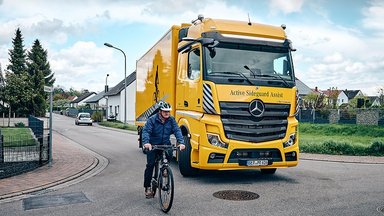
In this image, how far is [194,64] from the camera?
845 cm

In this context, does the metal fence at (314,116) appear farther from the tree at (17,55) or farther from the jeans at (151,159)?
the tree at (17,55)

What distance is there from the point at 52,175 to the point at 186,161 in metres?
3.33

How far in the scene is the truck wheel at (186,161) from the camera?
8.47 metres

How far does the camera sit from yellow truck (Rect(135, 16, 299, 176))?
25.6 feet

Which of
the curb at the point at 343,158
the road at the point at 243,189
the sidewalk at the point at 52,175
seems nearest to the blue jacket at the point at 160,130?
the road at the point at 243,189

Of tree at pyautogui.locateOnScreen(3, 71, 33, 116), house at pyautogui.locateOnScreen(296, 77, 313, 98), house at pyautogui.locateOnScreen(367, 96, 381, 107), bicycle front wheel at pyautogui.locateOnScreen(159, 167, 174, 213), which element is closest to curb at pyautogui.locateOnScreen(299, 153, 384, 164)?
bicycle front wheel at pyautogui.locateOnScreen(159, 167, 174, 213)

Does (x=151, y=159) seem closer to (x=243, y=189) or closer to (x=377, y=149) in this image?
(x=243, y=189)

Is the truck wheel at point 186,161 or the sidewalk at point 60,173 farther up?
the truck wheel at point 186,161

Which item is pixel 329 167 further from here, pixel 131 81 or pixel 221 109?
pixel 131 81

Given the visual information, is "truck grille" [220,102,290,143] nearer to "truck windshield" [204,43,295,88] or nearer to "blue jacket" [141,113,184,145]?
"truck windshield" [204,43,295,88]

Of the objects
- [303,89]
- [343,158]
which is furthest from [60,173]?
[303,89]

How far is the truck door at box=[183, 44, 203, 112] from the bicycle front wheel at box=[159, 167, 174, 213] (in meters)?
2.29

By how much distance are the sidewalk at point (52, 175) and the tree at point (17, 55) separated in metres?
64.0

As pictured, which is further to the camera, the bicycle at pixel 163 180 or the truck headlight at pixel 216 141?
the truck headlight at pixel 216 141
